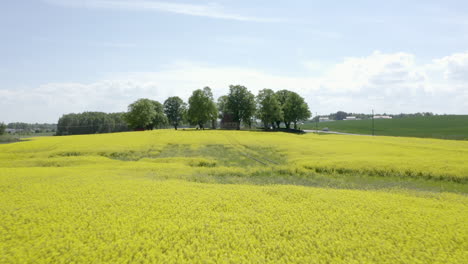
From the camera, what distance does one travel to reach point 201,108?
92750 millimetres

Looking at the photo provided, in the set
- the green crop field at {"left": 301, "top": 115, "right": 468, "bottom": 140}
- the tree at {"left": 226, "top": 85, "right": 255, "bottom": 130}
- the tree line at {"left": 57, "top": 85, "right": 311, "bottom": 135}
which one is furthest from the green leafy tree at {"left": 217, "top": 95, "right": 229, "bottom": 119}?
the green crop field at {"left": 301, "top": 115, "right": 468, "bottom": 140}

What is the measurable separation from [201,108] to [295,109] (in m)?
36.0

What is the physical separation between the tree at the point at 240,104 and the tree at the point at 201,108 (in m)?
7.33

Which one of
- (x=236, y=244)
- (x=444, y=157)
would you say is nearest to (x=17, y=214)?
(x=236, y=244)

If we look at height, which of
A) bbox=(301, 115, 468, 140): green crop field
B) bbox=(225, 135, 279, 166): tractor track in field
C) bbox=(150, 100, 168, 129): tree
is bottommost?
bbox=(225, 135, 279, 166): tractor track in field

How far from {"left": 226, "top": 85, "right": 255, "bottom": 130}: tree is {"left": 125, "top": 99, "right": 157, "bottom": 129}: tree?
28908mm

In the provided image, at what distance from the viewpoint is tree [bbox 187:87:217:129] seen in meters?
92.5

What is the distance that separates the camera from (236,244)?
373 inches

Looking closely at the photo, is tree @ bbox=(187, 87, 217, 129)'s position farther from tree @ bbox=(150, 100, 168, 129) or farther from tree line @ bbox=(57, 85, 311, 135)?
tree @ bbox=(150, 100, 168, 129)

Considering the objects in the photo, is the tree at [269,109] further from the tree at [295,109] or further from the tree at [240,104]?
the tree at [295,109]

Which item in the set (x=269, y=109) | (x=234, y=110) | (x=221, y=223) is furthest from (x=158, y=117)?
(x=221, y=223)

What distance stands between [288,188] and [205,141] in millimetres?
36115

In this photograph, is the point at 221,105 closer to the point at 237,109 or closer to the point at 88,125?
the point at 237,109

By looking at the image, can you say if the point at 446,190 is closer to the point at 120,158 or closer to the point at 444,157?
the point at 444,157
